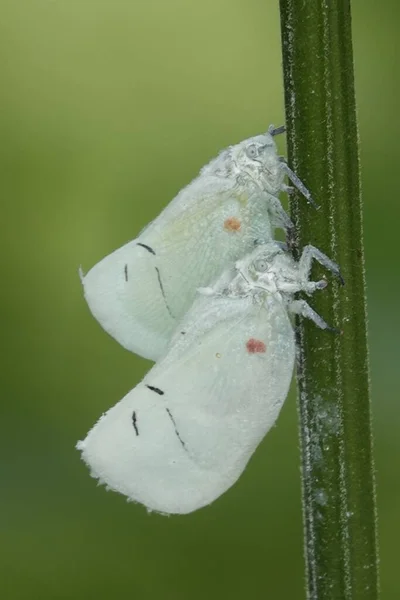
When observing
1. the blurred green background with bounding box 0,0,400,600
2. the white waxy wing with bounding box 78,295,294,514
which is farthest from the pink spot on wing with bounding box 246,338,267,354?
the blurred green background with bounding box 0,0,400,600

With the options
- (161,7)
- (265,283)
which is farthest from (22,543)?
(161,7)

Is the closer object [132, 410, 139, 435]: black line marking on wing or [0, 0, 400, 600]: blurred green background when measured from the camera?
[132, 410, 139, 435]: black line marking on wing

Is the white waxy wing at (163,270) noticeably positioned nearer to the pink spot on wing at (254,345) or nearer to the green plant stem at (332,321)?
the pink spot on wing at (254,345)

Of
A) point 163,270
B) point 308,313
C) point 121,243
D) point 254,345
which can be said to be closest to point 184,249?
point 163,270

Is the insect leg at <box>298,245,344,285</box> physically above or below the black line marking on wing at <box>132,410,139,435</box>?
above

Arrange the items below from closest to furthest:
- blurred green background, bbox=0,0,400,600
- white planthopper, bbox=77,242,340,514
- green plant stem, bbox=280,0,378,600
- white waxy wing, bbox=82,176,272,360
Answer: green plant stem, bbox=280,0,378,600 → white planthopper, bbox=77,242,340,514 → white waxy wing, bbox=82,176,272,360 → blurred green background, bbox=0,0,400,600

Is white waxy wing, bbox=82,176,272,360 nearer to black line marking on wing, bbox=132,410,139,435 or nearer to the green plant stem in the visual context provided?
black line marking on wing, bbox=132,410,139,435

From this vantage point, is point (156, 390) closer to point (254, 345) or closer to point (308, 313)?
point (254, 345)
